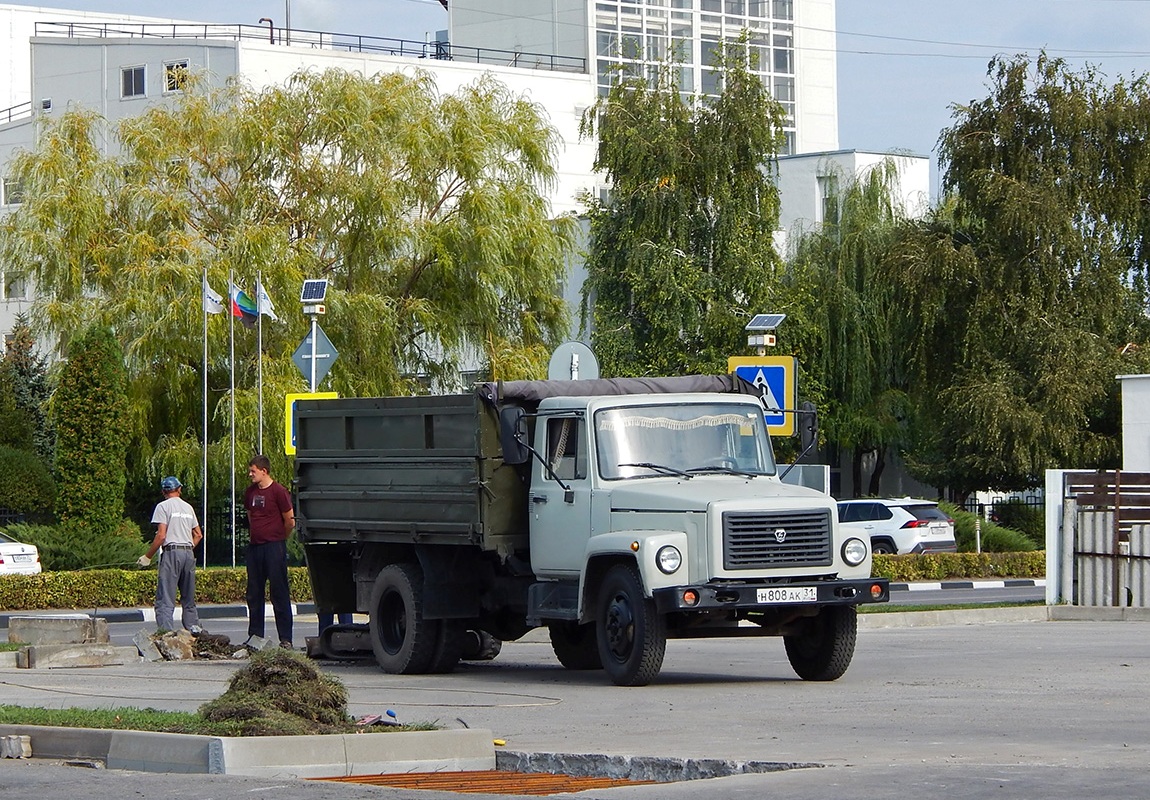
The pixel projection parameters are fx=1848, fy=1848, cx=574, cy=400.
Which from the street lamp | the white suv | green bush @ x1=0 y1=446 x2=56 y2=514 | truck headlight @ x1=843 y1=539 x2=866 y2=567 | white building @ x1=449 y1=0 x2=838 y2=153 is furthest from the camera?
white building @ x1=449 y1=0 x2=838 y2=153

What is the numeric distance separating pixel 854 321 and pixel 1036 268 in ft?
18.3

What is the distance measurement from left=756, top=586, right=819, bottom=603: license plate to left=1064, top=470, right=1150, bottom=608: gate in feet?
36.0

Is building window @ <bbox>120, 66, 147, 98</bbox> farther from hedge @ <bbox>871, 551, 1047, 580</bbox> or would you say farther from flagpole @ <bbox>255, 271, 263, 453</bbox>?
hedge @ <bbox>871, 551, 1047, 580</bbox>

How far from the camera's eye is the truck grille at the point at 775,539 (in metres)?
15.0

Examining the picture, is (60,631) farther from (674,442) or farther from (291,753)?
(291,753)

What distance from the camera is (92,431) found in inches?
1373

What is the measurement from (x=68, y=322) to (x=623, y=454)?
22.9 m

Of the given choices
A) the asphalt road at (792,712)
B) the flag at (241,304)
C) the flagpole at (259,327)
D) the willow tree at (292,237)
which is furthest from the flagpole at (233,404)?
the asphalt road at (792,712)

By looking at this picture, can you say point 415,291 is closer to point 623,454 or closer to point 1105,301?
point 1105,301

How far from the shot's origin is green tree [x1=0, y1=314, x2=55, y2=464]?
4678 centimetres

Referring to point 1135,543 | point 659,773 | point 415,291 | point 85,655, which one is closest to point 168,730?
point 659,773

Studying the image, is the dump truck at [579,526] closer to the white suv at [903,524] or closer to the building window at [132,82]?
the white suv at [903,524]

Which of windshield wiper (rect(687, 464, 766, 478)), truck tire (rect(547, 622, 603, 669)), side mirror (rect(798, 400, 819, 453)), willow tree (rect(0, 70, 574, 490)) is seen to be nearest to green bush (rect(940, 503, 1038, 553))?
willow tree (rect(0, 70, 574, 490))

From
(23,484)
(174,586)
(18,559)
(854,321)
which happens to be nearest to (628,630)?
(174,586)
